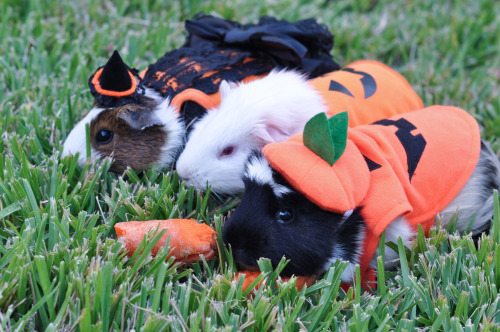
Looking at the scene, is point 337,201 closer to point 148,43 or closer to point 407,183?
point 407,183

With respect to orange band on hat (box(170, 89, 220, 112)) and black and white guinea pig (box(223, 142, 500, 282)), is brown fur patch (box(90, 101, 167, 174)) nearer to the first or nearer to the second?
orange band on hat (box(170, 89, 220, 112))

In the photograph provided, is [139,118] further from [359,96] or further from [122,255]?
[359,96]

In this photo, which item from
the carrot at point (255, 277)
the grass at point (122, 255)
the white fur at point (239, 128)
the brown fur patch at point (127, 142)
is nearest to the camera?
the grass at point (122, 255)

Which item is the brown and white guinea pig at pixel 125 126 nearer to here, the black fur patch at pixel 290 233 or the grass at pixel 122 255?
the grass at pixel 122 255

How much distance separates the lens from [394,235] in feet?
7.16

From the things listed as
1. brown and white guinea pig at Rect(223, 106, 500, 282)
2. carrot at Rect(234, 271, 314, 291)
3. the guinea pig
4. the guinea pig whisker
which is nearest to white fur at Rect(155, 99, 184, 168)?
the guinea pig

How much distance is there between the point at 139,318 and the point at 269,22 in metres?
2.39

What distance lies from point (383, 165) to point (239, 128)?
71 cm

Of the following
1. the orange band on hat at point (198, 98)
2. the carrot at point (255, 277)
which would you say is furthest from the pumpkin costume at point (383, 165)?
the orange band on hat at point (198, 98)

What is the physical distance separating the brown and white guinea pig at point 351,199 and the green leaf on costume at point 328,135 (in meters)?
0.04

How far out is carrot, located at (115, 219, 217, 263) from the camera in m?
2.05

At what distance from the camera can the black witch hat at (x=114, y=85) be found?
273 cm

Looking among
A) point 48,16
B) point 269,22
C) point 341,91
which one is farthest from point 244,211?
point 48,16

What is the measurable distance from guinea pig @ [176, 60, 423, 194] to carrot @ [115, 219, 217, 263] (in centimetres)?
40
